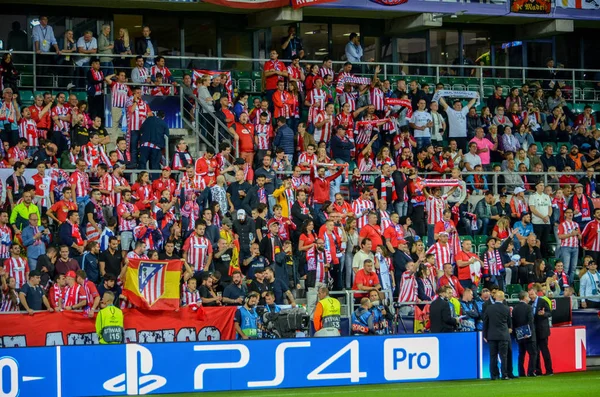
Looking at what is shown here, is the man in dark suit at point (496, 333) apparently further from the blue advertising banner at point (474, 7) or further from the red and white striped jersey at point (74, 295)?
the blue advertising banner at point (474, 7)

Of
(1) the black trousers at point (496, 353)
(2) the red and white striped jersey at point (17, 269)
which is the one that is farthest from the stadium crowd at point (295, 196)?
(1) the black trousers at point (496, 353)

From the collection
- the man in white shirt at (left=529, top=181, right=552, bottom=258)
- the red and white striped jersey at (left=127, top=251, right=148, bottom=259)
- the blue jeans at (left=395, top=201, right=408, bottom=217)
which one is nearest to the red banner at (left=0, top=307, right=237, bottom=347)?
the red and white striped jersey at (left=127, top=251, right=148, bottom=259)

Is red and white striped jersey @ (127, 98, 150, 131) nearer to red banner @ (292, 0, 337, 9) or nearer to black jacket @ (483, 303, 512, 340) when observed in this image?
red banner @ (292, 0, 337, 9)

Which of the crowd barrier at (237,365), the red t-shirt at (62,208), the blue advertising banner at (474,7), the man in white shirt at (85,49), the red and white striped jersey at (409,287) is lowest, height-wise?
the crowd barrier at (237,365)

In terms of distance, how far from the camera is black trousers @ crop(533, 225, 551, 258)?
84.8ft

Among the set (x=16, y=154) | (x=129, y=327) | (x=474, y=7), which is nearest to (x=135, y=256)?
(x=129, y=327)

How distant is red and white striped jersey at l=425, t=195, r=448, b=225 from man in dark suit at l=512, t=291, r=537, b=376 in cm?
464

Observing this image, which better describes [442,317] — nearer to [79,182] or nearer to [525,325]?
[525,325]

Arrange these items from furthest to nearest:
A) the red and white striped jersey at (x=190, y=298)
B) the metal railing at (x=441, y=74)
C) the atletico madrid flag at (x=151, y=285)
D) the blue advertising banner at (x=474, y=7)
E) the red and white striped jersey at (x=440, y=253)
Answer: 1. the blue advertising banner at (x=474, y=7)
2. the metal railing at (x=441, y=74)
3. the red and white striped jersey at (x=440, y=253)
4. the red and white striped jersey at (x=190, y=298)
5. the atletico madrid flag at (x=151, y=285)

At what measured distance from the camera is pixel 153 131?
917 inches

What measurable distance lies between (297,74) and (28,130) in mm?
6745

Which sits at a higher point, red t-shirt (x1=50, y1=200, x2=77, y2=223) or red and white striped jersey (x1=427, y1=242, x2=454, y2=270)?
red t-shirt (x1=50, y1=200, x2=77, y2=223)

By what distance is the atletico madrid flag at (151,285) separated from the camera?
65.7ft

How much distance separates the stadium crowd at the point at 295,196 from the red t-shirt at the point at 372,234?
0.03m
